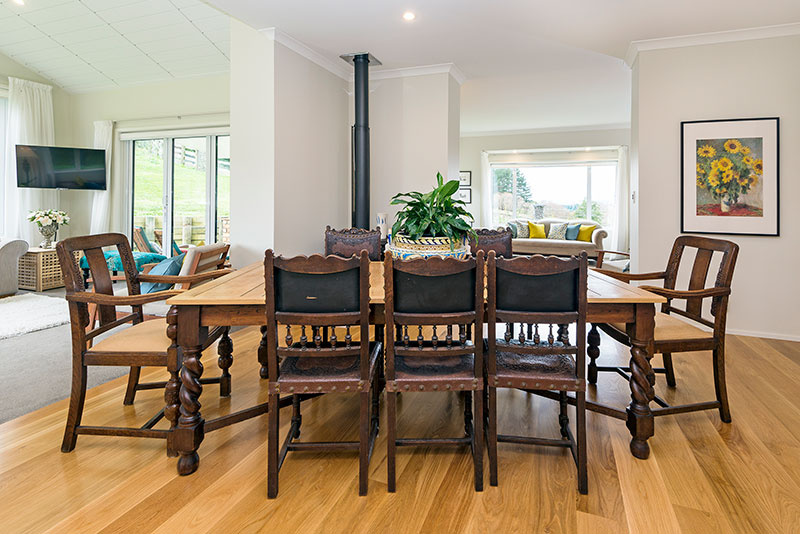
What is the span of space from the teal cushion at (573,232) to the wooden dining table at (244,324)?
7426 mm

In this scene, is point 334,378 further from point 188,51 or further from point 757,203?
point 188,51

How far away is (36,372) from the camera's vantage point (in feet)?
9.94

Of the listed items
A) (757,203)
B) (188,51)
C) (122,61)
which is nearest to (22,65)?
(122,61)

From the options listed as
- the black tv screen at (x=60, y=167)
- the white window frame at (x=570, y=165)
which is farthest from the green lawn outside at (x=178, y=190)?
the white window frame at (x=570, y=165)

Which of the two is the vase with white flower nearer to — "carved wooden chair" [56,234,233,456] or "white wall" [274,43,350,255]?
"white wall" [274,43,350,255]

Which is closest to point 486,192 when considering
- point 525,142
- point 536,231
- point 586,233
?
point 525,142

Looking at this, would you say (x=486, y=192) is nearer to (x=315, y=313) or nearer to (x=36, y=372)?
(x=36, y=372)

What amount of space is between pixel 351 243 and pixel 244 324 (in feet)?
4.58

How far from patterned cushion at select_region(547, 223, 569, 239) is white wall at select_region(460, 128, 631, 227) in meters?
1.40

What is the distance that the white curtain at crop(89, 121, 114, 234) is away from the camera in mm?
6965

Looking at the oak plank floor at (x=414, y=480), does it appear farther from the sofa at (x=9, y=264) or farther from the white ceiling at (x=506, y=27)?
the sofa at (x=9, y=264)

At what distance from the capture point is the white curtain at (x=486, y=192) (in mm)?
9945

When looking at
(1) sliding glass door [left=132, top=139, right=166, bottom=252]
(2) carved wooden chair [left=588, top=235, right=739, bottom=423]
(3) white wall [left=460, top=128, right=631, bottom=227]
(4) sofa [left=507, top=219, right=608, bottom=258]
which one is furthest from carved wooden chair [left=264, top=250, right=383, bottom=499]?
(3) white wall [left=460, top=128, right=631, bottom=227]

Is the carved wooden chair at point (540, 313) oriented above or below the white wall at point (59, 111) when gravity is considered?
below
